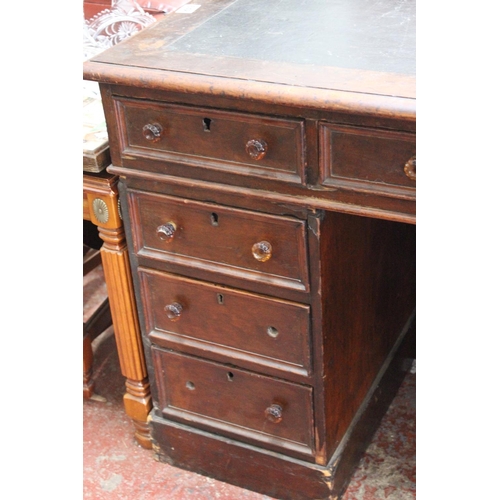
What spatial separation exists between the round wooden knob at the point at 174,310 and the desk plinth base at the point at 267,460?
34cm

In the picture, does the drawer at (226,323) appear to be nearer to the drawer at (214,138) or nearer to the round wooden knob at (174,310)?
the round wooden knob at (174,310)

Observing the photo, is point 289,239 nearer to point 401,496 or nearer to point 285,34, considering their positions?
point 285,34

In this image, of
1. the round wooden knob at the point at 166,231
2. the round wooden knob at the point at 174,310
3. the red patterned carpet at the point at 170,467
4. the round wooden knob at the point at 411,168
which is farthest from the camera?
the red patterned carpet at the point at 170,467

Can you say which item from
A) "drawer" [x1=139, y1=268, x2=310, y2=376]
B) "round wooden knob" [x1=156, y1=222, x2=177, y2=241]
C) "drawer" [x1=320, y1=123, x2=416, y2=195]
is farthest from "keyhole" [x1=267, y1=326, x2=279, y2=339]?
"drawer" [x1=320, y1=123, x2=416, y2=195]

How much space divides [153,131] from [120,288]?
45cm

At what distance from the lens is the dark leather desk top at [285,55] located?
1.35 meters

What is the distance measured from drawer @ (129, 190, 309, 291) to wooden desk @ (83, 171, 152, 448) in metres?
0.06

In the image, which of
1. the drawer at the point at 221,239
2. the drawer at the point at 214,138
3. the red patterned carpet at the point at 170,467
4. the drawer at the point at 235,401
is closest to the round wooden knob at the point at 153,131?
the drawer at the point at 214,138

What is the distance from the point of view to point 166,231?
1647 mm

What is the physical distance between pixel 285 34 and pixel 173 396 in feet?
2.90

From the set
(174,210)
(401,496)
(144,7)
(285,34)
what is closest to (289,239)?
(174,210)

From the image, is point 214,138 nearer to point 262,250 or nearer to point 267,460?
point 262,250

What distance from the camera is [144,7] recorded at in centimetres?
214

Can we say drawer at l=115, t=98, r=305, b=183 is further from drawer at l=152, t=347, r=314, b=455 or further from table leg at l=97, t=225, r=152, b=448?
drawer at l=152, t=347, r=314, b=455
